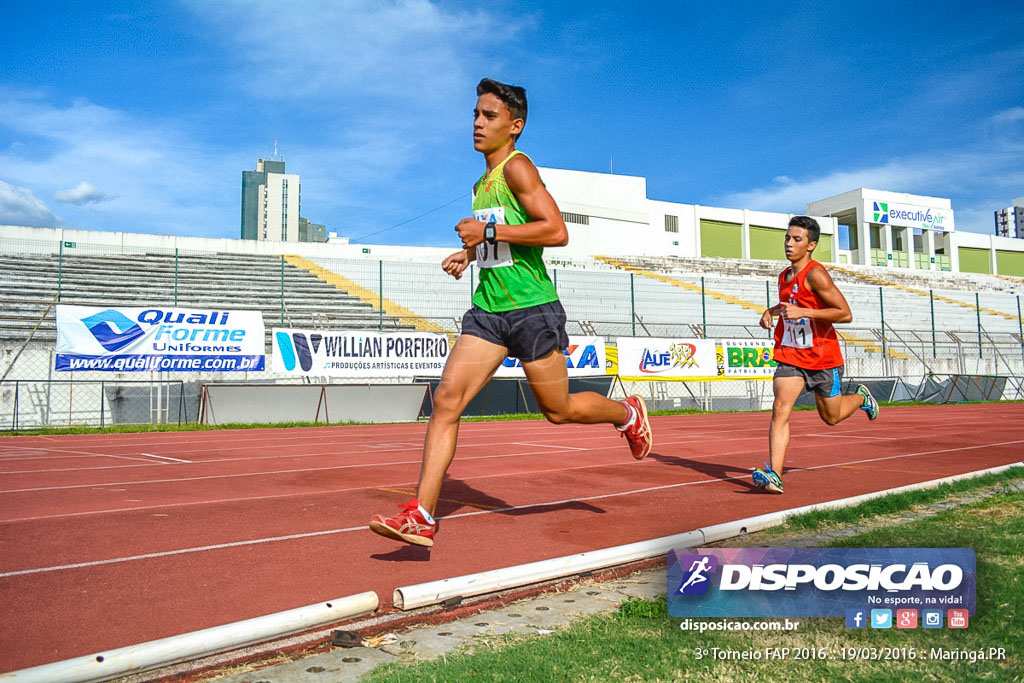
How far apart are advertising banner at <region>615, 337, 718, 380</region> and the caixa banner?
16715mm

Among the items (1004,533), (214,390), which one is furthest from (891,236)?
(1004,533)

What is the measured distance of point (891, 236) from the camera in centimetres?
5288

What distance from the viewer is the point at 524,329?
11.6 ft

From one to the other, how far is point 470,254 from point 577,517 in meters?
1.69

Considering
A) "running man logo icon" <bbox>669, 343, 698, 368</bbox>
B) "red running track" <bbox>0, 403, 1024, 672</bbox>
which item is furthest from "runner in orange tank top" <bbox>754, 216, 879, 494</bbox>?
"running man logo icon" <bbox>669, 343, 698, 368</bbox>

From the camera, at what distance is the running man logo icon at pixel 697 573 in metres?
2.50

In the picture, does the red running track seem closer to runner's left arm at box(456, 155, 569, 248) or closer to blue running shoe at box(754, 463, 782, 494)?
blue running shoe at box(754, 463, 782, 494)

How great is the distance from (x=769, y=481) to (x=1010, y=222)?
197753 mm

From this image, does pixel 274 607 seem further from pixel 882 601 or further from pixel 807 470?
pixel 807 470

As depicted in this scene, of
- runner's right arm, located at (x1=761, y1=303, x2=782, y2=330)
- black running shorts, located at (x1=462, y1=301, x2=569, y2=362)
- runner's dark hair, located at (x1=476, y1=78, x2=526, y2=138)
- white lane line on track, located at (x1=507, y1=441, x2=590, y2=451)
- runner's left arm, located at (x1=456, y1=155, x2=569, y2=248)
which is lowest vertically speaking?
white lane line on track, located at (x1=507, y1=441, x2=590, y2=451)

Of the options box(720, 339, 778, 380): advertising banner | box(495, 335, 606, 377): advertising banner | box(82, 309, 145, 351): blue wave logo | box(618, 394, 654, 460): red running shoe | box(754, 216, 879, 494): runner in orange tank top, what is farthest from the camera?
box(720, 339, 778, 380): advertising banner

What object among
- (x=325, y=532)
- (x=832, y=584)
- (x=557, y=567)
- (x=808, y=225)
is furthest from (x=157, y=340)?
(x=832, y=584)

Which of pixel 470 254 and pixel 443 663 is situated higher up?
pixel 470 254

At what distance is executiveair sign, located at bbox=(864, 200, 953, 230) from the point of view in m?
51.6
